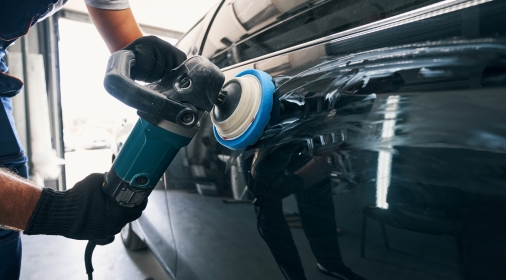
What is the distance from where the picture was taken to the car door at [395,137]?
39cm

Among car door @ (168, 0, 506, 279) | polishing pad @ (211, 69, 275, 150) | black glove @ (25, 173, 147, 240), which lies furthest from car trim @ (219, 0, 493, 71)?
black glove @ (25, 173, 147, 240)

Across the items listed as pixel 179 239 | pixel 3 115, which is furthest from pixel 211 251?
pixel 3 115

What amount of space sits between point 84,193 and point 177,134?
33cm

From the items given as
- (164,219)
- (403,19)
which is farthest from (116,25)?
(403,19)

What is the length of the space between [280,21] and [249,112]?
342mm

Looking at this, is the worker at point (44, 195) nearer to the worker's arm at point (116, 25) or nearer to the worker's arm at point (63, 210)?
the worker's arm at point (63, 210)

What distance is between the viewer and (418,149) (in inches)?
17.6

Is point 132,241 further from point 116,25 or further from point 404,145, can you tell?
point 404,145

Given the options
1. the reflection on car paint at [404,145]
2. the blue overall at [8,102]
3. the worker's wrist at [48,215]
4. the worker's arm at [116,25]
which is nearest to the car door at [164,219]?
the worker's arm at [116,25]

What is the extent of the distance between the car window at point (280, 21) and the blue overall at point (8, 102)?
60 centimetres

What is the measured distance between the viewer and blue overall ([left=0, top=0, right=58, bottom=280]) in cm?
90

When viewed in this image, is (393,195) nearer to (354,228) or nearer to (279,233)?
(354,228)

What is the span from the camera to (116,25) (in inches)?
45.9

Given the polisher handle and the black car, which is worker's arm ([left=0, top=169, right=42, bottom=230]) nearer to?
the polisher handle
